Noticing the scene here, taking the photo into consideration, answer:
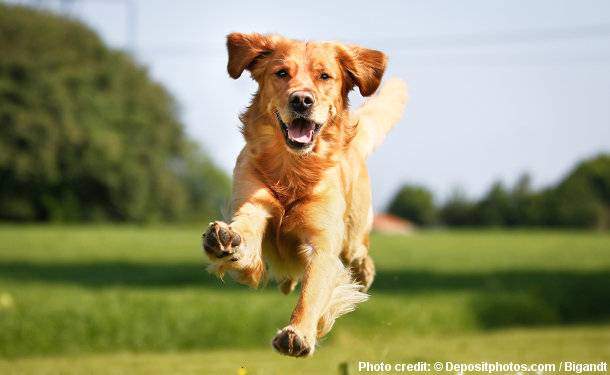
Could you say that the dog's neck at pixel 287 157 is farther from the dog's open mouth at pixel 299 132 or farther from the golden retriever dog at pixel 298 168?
the dog's open mouth at pixel 299 132

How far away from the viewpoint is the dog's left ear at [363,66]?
4.73 metres

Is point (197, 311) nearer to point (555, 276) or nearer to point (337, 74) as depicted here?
point (337, 74)

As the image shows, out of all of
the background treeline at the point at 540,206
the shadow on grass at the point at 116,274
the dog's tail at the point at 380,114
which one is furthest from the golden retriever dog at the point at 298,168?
the background treeline at the point at 540,206

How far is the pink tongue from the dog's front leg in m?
0.39

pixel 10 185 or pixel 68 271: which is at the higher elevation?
pixel 68 271

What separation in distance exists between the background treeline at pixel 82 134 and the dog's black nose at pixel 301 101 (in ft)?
134

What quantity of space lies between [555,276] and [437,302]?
812 cm

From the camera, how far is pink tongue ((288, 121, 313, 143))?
4.46 meters

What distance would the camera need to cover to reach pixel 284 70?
446 cm

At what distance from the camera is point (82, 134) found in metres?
45.4

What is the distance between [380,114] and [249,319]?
316 inches

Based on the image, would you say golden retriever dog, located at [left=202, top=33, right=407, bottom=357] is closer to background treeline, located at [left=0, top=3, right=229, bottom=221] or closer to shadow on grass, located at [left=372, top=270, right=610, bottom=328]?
shadow on grass, located at [left=372, top=270, right=610, bottom=328]

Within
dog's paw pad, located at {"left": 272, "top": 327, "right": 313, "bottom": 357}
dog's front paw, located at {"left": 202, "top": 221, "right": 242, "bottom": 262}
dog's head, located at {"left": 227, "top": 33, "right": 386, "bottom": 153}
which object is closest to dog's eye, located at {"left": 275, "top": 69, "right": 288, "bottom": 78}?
dog's head, located at {"left": 227, "top": 33, "right": 386, "bottom": 153}

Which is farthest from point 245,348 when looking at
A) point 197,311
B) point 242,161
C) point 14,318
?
point 242,161
